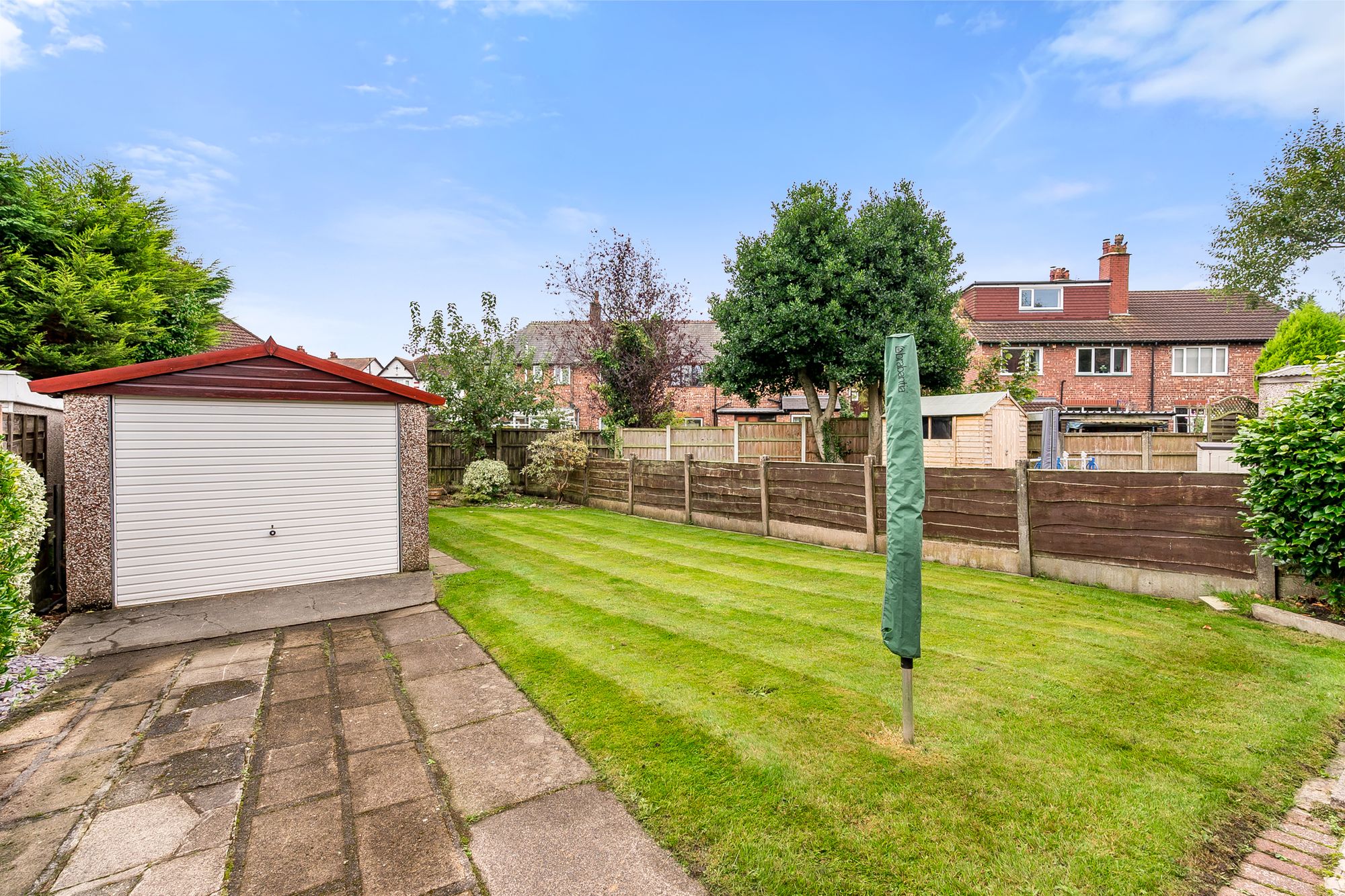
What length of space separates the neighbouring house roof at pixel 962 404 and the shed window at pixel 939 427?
161mm

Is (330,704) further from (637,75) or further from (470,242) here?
(470,242)

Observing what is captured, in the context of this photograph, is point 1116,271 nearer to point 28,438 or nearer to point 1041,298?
point 1041,298

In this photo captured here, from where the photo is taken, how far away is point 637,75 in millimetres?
15602

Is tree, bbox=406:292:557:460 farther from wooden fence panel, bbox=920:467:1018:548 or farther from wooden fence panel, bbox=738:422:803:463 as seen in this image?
wooden fence panel, bbox=920:467:1018:548

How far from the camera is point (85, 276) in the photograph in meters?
12.9

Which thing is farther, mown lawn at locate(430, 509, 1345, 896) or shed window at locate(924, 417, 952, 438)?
shed window at locate(924, 417, 952, 438)

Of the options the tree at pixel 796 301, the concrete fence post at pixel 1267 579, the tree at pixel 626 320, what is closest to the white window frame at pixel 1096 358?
the tree at pixel 796 301

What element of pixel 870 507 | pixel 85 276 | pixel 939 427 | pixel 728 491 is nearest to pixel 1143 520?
pixel 870 507

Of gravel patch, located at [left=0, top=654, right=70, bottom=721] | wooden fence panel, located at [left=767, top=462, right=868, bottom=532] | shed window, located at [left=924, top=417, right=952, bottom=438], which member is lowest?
gravel patch, located at [left=0, top=654, right=70, bottom=721]

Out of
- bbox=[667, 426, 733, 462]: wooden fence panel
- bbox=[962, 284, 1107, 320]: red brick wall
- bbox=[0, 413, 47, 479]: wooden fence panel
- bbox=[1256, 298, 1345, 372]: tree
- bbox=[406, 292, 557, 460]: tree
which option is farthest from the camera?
bbox=[962, 284, 1107, 320]: red brick wall

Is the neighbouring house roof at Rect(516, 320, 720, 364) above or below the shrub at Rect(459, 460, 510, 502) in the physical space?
above

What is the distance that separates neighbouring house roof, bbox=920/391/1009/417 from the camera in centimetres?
1484

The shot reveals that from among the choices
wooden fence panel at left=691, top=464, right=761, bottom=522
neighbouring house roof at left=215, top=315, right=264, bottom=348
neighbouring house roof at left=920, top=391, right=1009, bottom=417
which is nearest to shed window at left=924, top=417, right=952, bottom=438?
neighbouring house roof at left=920, top=391, right=1009, bottom=417

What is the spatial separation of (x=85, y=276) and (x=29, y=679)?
12.4 m
